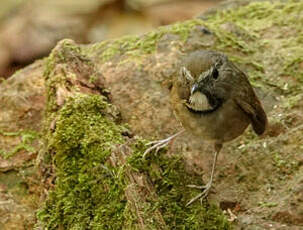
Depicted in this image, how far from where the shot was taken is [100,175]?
3158 mm

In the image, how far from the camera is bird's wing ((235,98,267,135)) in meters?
3.97

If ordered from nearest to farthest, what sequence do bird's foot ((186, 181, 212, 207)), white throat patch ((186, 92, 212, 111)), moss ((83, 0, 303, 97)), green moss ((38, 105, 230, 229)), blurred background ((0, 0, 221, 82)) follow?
green moss ((38, 105, 230, 229)), bird's foot ((186, 181, 212, 207)), white throat patch ((186, 92, 212, 111)), moss ((83, 0, 303, 97)), blurred background ((0, 0, 221, 82))

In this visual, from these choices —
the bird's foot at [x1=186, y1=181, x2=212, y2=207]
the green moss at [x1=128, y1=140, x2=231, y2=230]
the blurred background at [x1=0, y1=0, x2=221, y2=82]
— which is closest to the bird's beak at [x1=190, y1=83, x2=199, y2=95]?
the green moss at [x1=128, y1=140, x2=231, y2=230]

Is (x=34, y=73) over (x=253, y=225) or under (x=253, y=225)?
over

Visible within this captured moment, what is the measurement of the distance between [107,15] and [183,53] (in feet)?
14.8

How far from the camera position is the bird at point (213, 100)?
11.8ft

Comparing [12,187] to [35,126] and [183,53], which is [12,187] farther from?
[183,53]

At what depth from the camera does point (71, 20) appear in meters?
8.75

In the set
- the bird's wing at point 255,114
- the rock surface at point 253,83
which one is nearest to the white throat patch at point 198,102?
the bird's wing at point 255,114

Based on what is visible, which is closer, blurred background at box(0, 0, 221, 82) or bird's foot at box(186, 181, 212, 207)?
bird's foot at box(186, 181, 212, 207)

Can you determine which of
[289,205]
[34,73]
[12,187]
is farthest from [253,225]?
[34,73]

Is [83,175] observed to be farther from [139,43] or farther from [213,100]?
[139,43]

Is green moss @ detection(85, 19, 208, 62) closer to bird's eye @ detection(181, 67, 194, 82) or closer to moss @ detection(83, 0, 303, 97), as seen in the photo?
moss @ detection(83, 0, 303, 97)

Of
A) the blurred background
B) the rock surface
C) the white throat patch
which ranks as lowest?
the blurred background
